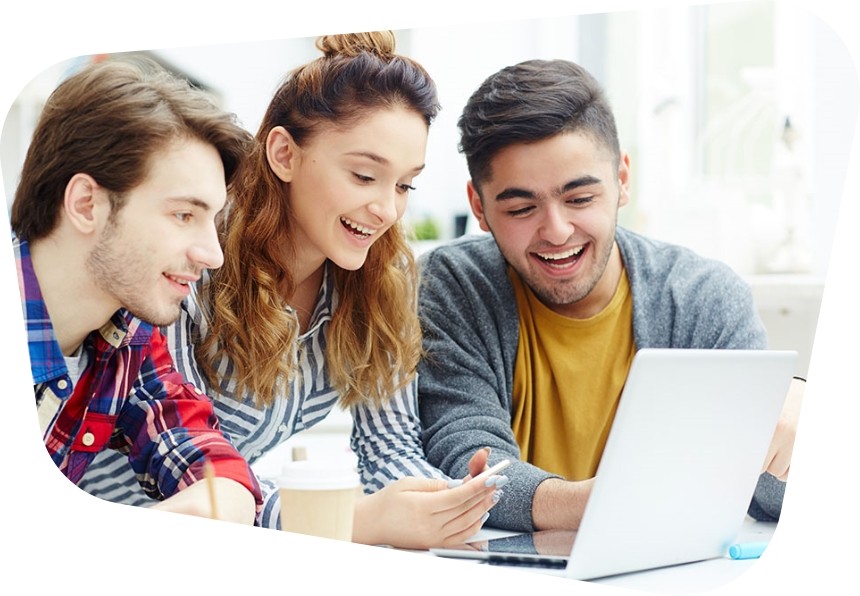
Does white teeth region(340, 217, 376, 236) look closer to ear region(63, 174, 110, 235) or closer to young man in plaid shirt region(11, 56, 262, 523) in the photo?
young man in plaid shirt region(11, 56, 262, 523)

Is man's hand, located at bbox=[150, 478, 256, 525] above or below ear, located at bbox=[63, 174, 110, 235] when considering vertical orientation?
below

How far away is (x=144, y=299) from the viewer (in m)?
1.60

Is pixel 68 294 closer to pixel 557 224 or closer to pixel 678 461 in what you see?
pixel 557 224

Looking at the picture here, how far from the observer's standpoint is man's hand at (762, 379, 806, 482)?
1269 millimetres

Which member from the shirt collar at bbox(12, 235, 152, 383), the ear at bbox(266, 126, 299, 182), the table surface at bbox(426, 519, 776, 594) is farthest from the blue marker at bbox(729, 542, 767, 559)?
the shirt collar at bbox(12, 235, 152, 383)

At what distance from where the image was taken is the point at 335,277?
153 cm

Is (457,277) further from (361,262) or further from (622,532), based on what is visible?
(622,532)

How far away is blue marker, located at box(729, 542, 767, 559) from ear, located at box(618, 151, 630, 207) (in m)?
0.44

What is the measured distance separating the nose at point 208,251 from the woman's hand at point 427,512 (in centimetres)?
41

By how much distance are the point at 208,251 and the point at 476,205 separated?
1.31 feet

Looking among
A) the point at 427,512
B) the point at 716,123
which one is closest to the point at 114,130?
the point at 427,512

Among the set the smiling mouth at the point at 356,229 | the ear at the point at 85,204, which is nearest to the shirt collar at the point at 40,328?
the ear at the point at 85,204

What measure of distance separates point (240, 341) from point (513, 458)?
43 centimetres

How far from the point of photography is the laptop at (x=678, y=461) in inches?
47.9
